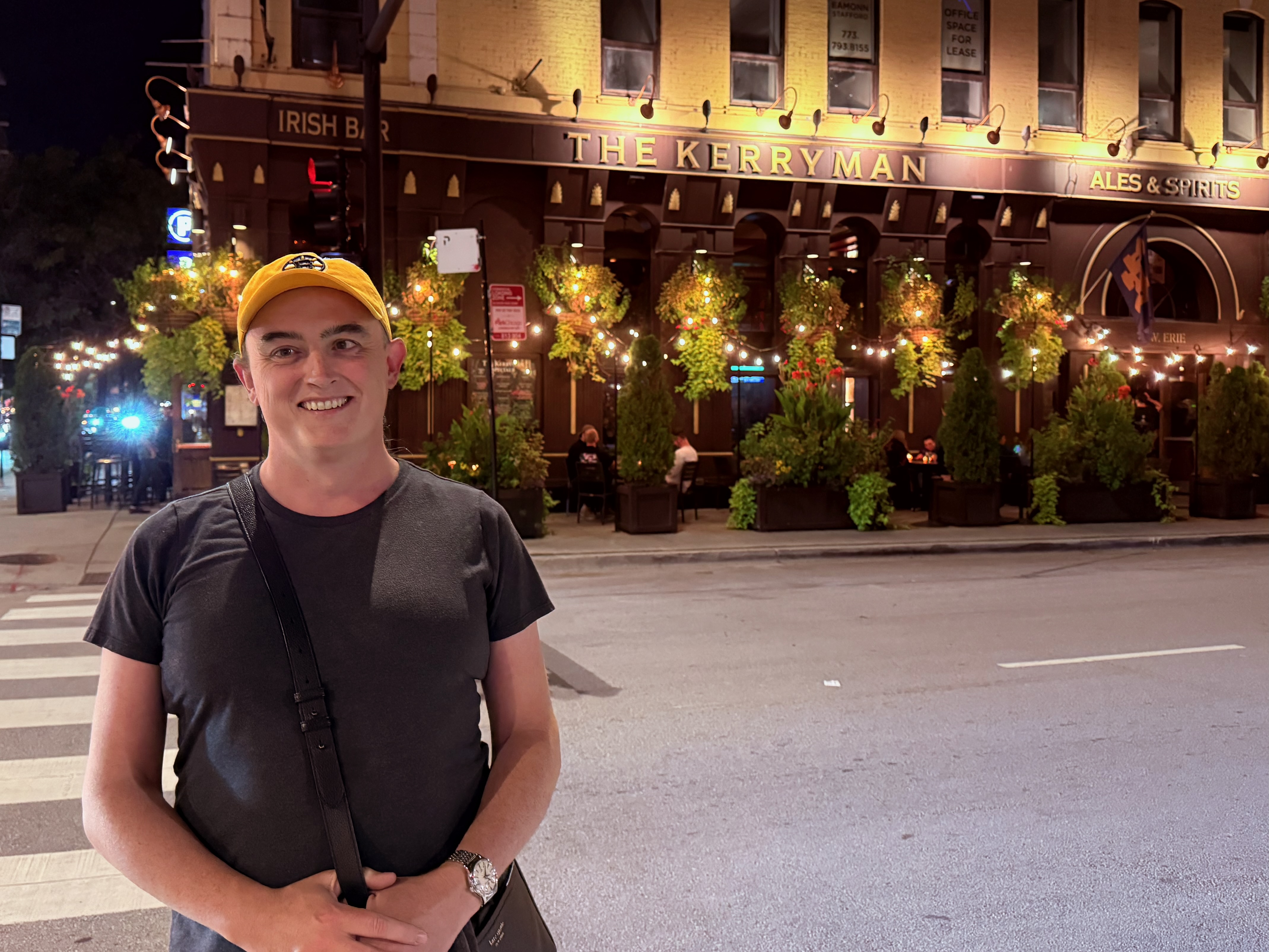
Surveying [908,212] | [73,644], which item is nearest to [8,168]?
[908,212]

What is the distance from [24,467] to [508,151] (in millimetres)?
11110

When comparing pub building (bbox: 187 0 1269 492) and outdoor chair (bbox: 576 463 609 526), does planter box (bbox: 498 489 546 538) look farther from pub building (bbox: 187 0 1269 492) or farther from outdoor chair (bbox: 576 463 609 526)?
pub building (bbox: 187 0 1269 492)

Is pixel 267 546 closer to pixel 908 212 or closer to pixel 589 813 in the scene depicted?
pixel 589 813

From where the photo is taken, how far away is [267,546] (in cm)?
188

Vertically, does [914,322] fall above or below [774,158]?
below

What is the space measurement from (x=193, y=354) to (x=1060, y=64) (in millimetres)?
19428

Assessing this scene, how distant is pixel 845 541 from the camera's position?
16547mm

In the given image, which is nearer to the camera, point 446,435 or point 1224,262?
point 446,435

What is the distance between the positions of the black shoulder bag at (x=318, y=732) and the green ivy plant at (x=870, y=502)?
16429 millimetres

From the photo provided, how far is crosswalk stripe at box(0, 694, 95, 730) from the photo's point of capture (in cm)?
685

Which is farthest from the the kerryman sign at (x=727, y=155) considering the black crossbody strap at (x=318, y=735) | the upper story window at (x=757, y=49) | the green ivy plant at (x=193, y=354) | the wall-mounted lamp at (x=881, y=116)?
the black crossbody strap at (x=318, y=735)

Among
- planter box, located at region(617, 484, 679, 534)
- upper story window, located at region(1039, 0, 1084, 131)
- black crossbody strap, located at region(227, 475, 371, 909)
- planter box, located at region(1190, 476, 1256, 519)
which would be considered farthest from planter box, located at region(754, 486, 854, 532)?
black crossbody strap, located at region(227, 475, 371, 909)

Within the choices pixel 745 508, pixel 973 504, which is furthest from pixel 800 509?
pixel 973 504

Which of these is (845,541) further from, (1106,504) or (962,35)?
(962,35)
